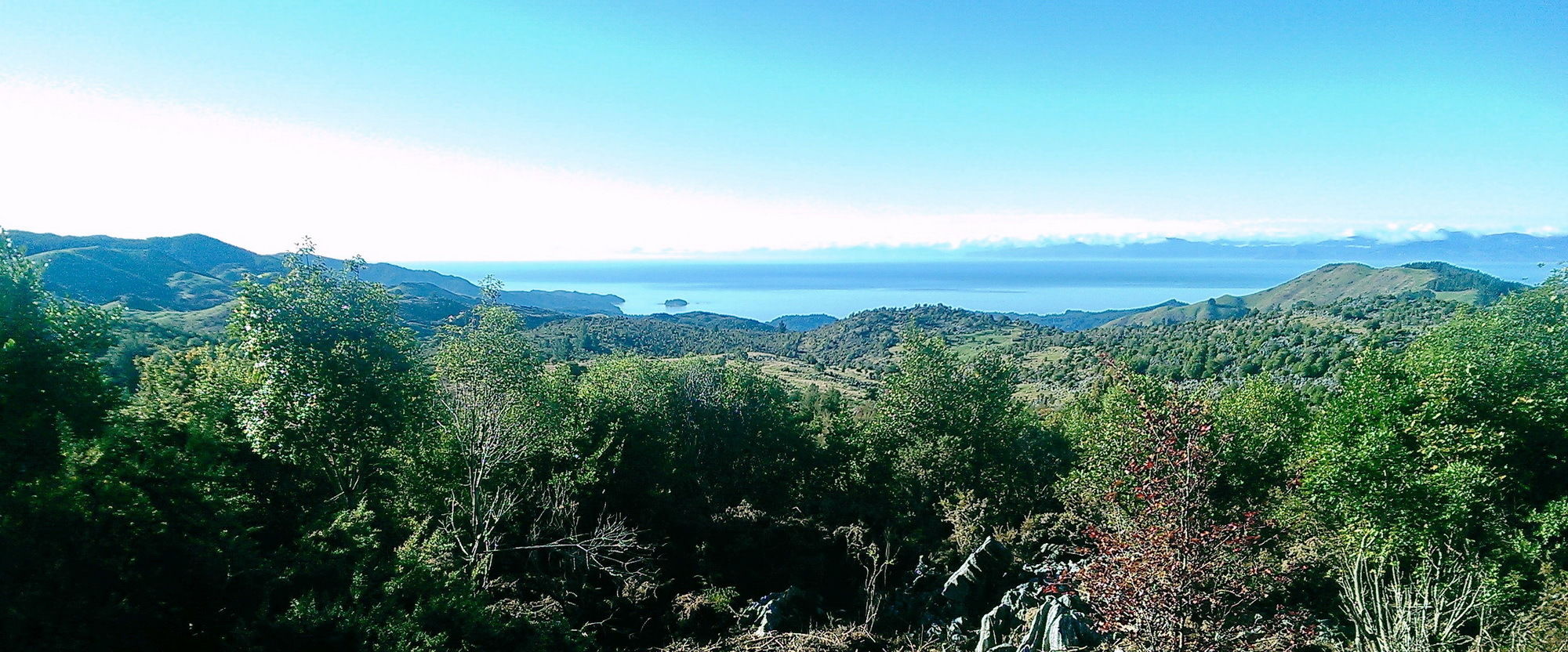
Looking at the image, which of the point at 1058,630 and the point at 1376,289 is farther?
the point at 1376,289

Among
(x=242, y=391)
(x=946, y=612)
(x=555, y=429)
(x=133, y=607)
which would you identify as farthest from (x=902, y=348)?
(x=133, y=607)

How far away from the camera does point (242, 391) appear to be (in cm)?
1346

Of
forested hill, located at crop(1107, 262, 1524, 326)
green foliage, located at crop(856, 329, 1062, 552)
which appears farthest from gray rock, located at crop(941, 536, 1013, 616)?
forested hill, located at crop(1107, 262, 1524, 326)

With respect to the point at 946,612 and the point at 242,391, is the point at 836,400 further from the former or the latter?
the point at 242,391

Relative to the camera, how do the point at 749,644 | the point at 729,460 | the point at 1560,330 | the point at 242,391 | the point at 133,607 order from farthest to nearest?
the point at 729,460 → the point at 1560,330 → the point at 242,391 → the point at 749,644 → the point at 133,607

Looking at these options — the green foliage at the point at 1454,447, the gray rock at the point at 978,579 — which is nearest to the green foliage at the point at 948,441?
the gray rock at the point at 978,579

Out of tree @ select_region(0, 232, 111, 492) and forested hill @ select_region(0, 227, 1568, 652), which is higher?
tree @ select_region(0, 232, 111, 492)

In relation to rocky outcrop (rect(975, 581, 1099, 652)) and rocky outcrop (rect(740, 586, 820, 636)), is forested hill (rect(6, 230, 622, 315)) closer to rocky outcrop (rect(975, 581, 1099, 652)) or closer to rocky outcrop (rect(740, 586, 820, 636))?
rocky outcrop (rect(740, 586, 820, 636))

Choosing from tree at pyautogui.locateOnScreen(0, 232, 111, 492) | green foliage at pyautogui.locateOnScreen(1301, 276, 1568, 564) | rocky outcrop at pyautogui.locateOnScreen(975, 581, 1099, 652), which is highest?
tree at pyautogui.locateOnScreen(0, 232, 111, 492)

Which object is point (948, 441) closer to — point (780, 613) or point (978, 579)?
point (978, 579)

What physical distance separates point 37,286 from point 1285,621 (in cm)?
2056

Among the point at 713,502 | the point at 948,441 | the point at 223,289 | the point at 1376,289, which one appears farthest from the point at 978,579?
the point at 1376,289

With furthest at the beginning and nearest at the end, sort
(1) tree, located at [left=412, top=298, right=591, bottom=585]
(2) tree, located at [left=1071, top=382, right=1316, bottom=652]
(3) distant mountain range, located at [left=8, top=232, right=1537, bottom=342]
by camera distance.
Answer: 1. (3) distant mountain range, located at [left=8, top=232, right=1537, bottom=342]
2. (1) tree, located at [left=412, top=298, right=591, bottom=585]
3. (2) tree, located at [left=1071, top=382, right=1316, bottom=652]

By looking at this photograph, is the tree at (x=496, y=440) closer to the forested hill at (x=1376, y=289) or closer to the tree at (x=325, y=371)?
the tree at (x=325, y=371)
